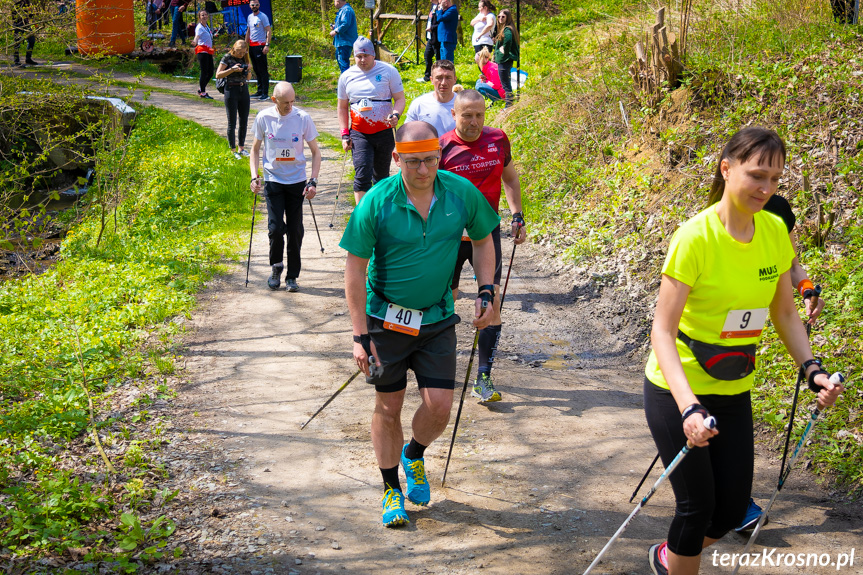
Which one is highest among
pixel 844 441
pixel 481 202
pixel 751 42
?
pixel 751 42

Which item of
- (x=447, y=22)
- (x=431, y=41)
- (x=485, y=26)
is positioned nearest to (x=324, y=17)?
(x=431, y=41)

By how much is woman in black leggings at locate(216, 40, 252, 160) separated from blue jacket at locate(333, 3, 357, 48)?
404 cm

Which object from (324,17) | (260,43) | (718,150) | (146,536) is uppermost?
(324,17)

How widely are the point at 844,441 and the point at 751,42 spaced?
22.6 ft

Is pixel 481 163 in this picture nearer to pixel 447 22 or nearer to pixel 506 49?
pixel 506 49

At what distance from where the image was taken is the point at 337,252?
33.2 feet

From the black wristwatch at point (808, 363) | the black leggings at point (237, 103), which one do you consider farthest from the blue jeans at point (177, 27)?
the black wristwatch at point (808, 363)

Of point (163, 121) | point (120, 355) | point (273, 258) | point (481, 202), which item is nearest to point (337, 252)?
point (273, 258)

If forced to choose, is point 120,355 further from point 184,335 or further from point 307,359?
point 307,359

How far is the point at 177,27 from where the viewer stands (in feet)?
88.1

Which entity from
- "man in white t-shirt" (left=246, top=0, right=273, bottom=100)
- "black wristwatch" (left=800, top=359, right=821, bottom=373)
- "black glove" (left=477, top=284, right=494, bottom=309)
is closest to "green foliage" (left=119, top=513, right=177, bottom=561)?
"black glove" (left=477, top=284, right=494, bottom=309)

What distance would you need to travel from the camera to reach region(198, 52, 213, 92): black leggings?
20344 mm

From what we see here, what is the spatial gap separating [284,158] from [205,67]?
1439cm

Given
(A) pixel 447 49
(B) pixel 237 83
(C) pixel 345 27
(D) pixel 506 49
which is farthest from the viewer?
(A) pixel 447 49
